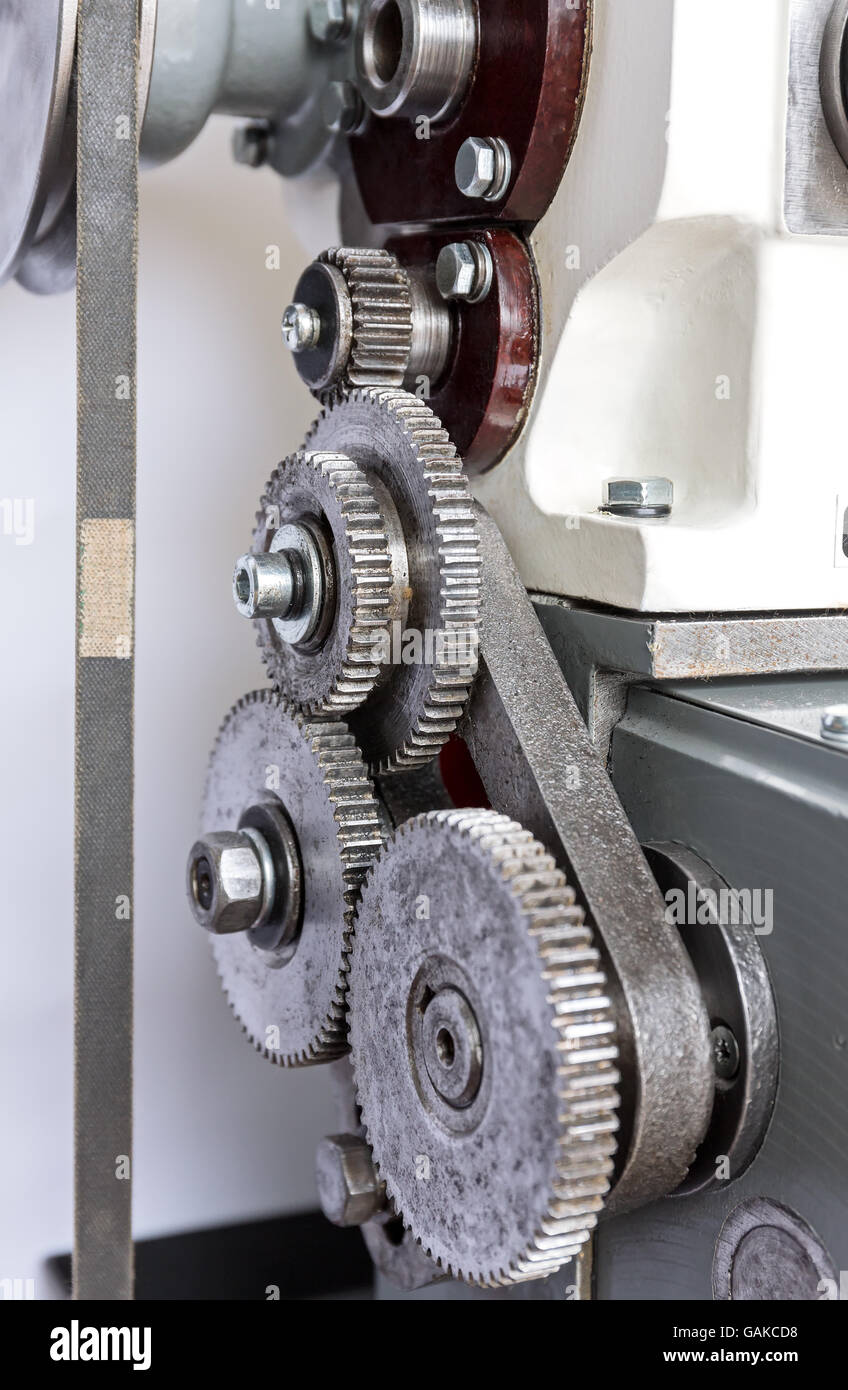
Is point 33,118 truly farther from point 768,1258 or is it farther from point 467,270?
point 768,1258

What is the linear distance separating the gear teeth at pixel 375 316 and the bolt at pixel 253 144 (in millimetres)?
323

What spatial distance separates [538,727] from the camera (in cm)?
100

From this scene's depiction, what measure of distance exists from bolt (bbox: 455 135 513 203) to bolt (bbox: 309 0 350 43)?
0.22 metres

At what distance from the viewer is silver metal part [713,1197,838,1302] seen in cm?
88

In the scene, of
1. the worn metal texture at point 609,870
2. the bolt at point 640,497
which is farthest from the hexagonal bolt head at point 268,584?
the bolt at point 640,497

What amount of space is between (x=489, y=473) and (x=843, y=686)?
14.2 inches

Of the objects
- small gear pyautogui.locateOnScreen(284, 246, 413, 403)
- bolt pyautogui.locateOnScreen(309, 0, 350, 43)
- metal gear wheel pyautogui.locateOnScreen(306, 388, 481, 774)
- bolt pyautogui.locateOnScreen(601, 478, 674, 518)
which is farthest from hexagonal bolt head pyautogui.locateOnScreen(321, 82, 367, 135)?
bolt pyautogui.locateOnScreen(601, 478, 674, 518)

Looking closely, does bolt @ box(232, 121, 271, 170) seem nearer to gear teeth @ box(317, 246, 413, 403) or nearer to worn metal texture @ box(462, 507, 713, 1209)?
gear teeth @ box(317, 246, 413, 403)

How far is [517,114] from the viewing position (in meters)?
1.09

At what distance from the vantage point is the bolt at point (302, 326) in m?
1.16

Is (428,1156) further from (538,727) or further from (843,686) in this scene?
(843,686)
